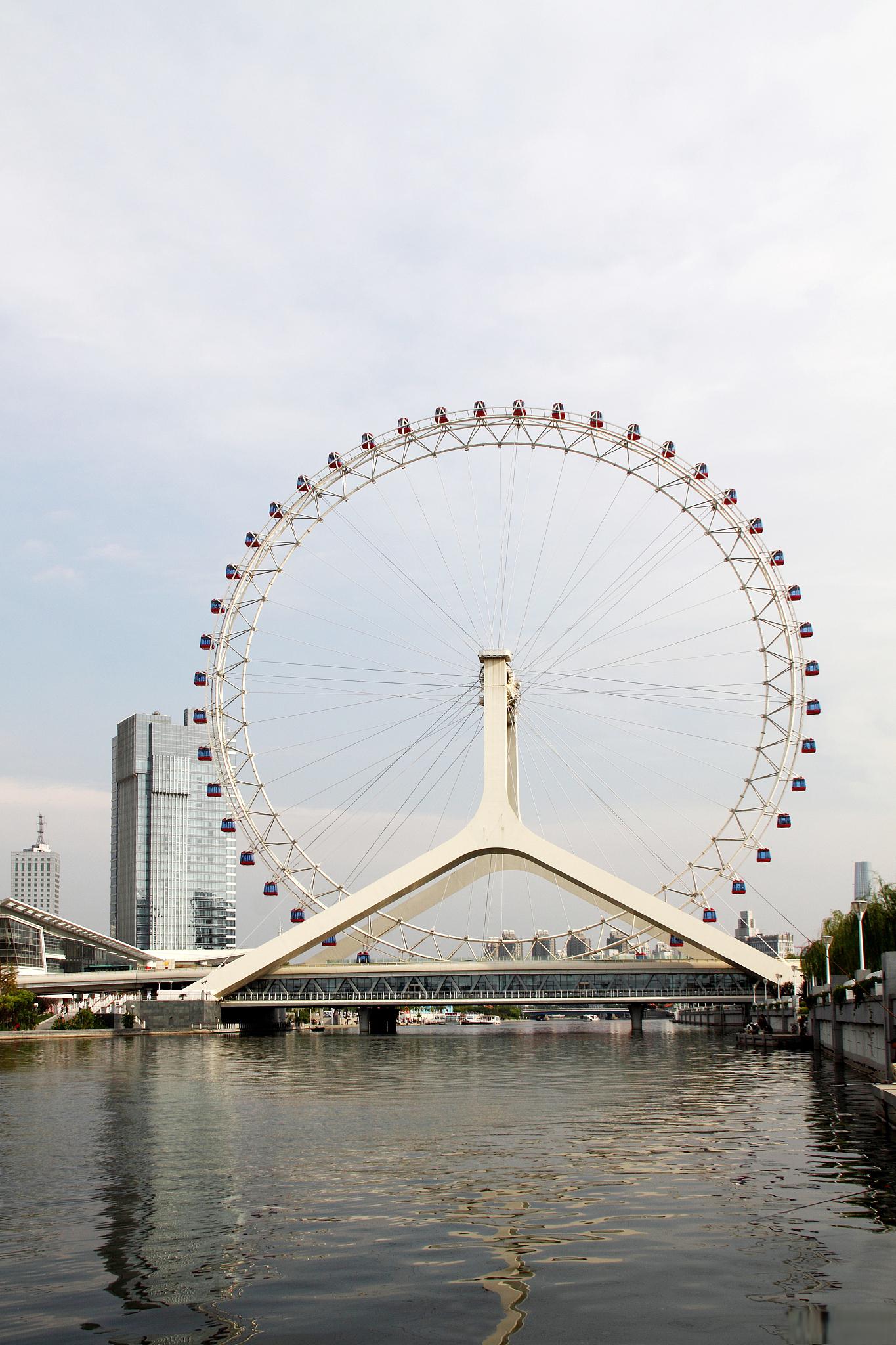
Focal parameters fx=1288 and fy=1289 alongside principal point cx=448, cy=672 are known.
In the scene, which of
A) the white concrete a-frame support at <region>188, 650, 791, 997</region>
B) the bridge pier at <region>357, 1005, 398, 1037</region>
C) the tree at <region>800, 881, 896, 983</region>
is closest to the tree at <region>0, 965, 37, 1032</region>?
the white concrete a-frame support at <region>188, 650, 791, 997</region>

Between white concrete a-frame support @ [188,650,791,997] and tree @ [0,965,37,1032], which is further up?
white concrete a-frame support @ [188,650,791,997]

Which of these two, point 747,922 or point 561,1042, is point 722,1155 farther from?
point 747,922

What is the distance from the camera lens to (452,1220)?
15.5 meters

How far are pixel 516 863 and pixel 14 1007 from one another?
35020 mm

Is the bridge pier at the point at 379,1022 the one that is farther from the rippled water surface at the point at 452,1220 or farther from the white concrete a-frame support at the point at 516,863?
the rippled water surface at the point at 452,1220

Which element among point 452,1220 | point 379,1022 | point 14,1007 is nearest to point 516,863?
point 379,1022

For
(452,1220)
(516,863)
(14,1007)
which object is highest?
(516,863)

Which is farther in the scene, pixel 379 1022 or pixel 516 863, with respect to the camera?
pixel 379 1022

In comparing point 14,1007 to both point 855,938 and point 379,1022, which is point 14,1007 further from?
point 855,938

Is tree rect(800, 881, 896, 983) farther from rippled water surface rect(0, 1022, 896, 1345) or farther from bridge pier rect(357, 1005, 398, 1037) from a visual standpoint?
bridge pier rect(357, 1005, 398, 1037)

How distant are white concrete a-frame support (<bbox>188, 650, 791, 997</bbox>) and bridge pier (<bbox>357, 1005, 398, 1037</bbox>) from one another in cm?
2072

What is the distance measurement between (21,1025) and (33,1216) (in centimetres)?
7665

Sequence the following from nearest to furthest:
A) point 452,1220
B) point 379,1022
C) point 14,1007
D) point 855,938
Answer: point 452,1220 → point 855,938 → point 14,1007 → point 379,1022

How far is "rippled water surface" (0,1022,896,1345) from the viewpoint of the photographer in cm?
1123
